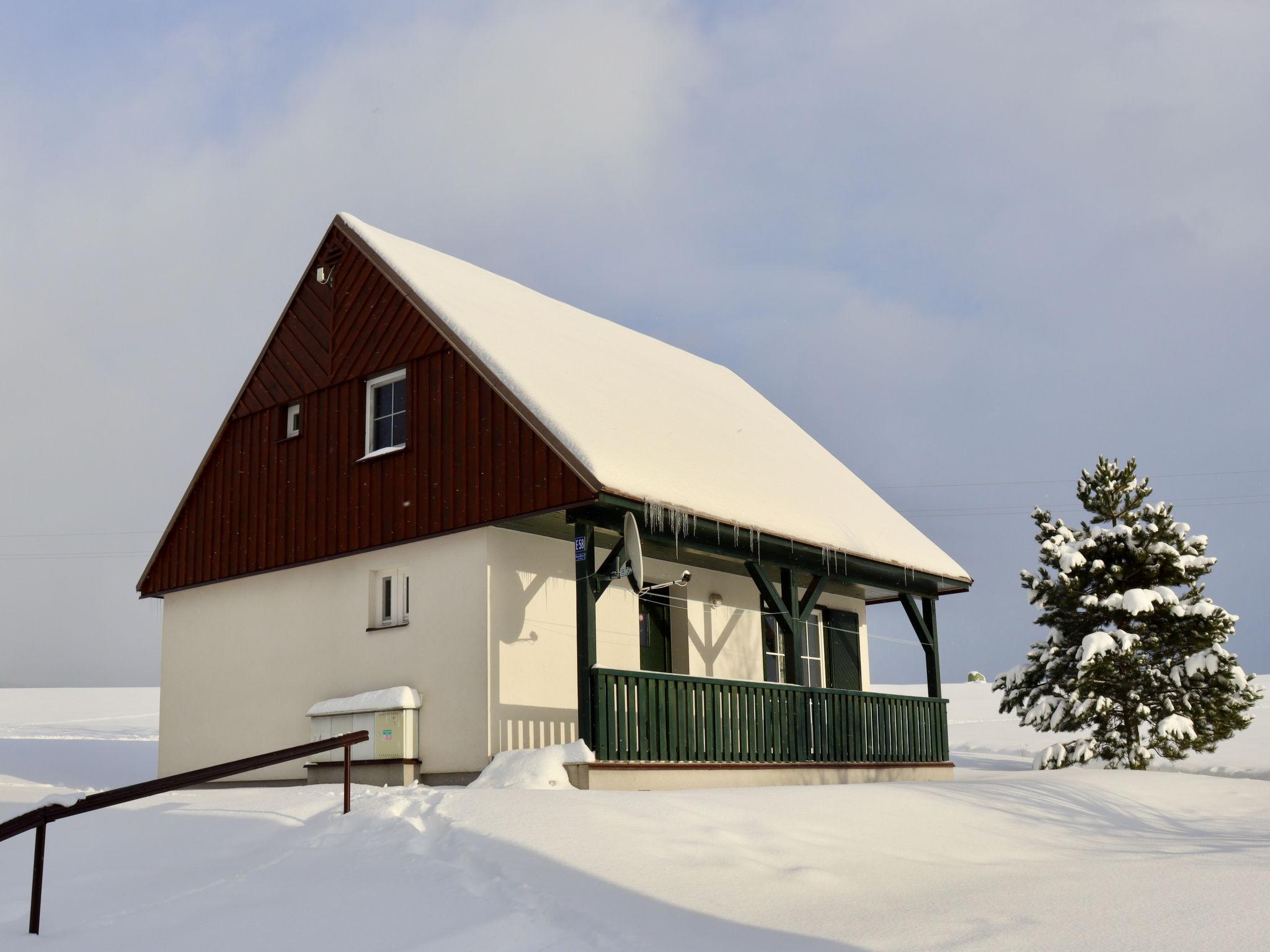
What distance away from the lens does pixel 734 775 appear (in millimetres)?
13898

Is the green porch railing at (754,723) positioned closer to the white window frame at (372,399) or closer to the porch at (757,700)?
the porch at (757,700)

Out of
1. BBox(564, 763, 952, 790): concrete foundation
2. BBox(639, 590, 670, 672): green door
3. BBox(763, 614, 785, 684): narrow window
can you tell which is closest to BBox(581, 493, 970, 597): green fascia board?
BBox(639, 590, 670, 672): green door

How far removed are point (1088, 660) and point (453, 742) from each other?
12.8m

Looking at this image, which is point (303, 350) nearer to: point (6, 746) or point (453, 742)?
point (453, 742)

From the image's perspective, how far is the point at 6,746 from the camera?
78.5 feet

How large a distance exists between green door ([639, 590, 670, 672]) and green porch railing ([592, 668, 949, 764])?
3.59 feet

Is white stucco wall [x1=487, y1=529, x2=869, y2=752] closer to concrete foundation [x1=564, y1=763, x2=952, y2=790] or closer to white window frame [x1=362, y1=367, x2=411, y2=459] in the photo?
concrete foundation [x1=564, y1=763, x2=952, y2=790]

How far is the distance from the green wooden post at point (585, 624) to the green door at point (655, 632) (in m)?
3.27

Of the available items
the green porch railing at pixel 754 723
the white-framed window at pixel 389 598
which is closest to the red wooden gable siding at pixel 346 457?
the white-framed window at pixel 389 598

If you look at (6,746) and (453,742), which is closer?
(453,742)

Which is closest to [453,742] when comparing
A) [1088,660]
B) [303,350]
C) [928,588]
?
[303,350]

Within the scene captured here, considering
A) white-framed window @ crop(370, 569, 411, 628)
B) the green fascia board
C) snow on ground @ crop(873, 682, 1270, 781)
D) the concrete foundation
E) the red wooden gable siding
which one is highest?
the red wooden gable siding

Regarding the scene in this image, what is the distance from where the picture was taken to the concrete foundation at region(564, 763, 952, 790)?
39.5 ft

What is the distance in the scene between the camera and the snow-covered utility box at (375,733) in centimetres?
1332
